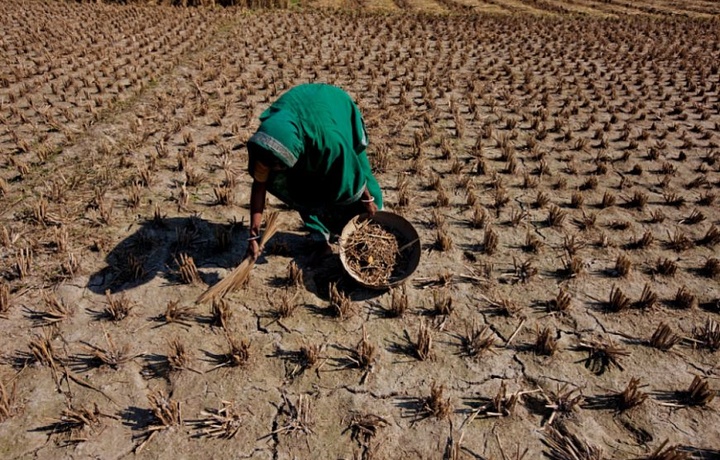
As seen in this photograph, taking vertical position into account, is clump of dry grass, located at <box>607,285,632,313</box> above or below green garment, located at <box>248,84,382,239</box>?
below

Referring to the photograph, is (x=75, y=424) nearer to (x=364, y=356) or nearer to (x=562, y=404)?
(x=364, y=356)

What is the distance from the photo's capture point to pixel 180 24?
10.7 meters

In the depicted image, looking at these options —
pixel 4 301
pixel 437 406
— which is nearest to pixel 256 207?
pixel 437 406

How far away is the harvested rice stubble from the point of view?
334cm

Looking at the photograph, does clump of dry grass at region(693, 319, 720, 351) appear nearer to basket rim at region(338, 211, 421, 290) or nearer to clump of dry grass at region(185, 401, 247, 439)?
basket rim at region(338, 211, 421, 290)

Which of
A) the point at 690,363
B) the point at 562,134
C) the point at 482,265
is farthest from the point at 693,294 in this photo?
the point at 562,134

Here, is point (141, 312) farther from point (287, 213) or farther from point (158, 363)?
point (287, 213)

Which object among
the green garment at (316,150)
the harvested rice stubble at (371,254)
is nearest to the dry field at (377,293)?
the harvested rice stubble at (371,254)

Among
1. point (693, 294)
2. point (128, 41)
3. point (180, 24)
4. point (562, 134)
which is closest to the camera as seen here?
point (693, 294)

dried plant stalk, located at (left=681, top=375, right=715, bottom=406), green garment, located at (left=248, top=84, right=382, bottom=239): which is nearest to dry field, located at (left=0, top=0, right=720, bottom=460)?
dried plant stalk, located at (left=681, top=375, right=715, bottom=406)

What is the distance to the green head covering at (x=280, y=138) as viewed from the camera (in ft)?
8.05

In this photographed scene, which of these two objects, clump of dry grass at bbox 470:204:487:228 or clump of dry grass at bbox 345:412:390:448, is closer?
clump of dry grass at bbox 345:412:390:448

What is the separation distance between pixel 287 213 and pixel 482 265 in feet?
6.27

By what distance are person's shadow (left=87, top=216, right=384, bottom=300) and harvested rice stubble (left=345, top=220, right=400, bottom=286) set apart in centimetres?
11
